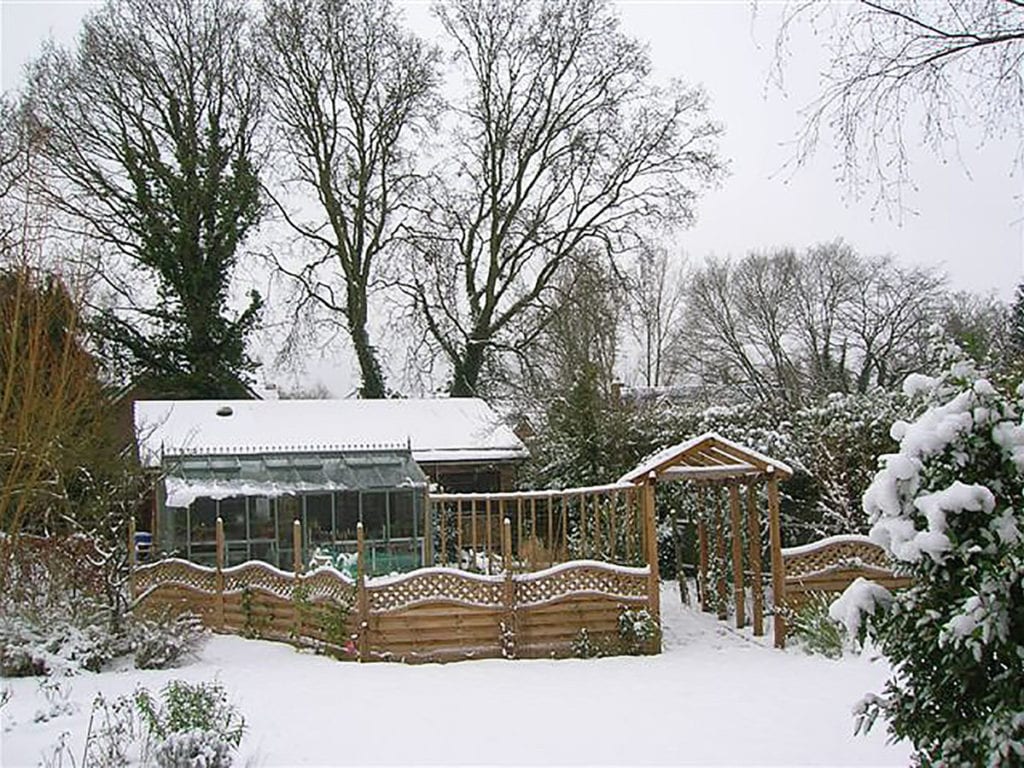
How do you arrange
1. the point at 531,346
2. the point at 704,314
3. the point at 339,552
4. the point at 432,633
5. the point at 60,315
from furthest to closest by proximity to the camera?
the point at 704,314, the point at 531,346, the point at 339,552, the point at 432,633, the point at 60,315

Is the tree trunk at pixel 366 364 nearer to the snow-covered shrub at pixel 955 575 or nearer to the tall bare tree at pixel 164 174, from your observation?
the tall bare tree at pixel 164 174

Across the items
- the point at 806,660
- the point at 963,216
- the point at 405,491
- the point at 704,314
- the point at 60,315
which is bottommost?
the point at 806,660

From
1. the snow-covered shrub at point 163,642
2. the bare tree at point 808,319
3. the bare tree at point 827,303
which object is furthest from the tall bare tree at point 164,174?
the bare tree at point 827,303

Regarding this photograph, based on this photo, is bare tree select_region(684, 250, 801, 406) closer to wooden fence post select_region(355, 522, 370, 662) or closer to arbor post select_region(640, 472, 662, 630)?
arbor post select_region(640, 472, 662, 630)

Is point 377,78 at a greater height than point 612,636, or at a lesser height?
greater

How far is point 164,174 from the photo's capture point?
24.4m

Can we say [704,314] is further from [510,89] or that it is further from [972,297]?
[510,89]

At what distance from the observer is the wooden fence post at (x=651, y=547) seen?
11.0 meters

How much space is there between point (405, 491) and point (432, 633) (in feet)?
22.1

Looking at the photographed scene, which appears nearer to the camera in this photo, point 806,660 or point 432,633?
point 806,660

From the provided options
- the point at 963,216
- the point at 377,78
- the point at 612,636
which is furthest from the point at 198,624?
the point at 377,78

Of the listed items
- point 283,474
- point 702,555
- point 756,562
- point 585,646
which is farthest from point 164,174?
point 756,562

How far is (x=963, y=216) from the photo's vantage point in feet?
24.2

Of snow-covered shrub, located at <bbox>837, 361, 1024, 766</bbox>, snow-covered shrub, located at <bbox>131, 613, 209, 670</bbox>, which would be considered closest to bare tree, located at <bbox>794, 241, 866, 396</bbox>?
snow-covered shrub, located at <bbox>131, 613, 209, 670</bbox>
